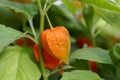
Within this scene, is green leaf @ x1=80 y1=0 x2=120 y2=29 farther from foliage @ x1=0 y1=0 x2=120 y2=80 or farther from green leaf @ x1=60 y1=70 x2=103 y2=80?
green leaf @ x1=60 y1=70 x2=103 y2=80

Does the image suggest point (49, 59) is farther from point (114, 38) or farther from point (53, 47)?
point (114, 38)

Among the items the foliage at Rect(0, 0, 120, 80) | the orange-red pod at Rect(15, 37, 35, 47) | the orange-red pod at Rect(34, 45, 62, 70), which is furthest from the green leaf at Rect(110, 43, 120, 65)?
the orange-red pod at Rect(15, 37, 35, 47)

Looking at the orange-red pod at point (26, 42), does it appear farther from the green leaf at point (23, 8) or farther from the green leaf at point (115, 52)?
the green leaf at point (115, 52)

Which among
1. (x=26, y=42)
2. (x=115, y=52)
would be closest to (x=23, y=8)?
(x=26, y=42)

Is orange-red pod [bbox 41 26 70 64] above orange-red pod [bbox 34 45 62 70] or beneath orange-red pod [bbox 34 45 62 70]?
above

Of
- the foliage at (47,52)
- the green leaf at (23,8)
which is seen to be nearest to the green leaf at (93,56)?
the foliage at (47,52)
